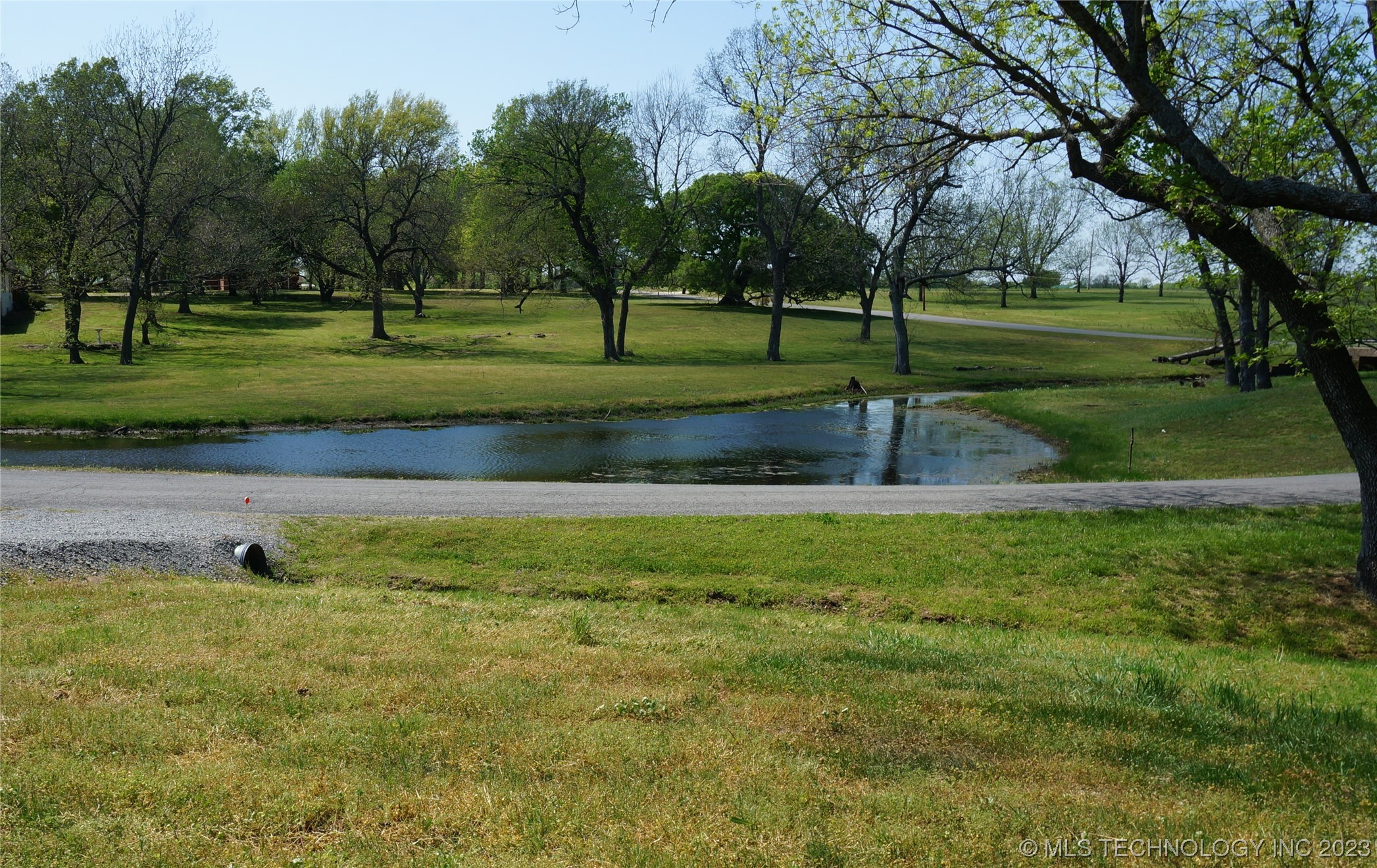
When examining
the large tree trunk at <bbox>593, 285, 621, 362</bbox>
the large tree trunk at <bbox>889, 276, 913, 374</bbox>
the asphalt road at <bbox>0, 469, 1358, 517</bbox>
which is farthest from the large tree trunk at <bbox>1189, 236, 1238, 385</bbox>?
the large tree trunk at <bbox>593, 285, 621, 362</bbox>

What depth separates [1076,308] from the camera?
95.6 m

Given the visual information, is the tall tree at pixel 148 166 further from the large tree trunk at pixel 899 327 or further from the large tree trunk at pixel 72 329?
the large tree trunk at pixel 899 327

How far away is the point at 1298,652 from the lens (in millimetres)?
11391

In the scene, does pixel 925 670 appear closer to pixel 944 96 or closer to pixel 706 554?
pixel 706 554

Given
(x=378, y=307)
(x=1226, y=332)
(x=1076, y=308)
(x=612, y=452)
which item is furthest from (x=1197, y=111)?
(x=1076, y=308)

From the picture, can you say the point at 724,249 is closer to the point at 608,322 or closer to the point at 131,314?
the point at 608,322

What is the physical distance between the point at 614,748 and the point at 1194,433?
83.6 feet

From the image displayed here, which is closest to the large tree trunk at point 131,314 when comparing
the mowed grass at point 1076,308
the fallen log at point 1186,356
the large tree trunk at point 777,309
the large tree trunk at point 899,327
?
the large tree trunk at point 777,309

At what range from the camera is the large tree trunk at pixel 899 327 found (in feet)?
150

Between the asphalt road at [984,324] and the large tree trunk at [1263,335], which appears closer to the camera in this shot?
the large tree trunk at [1263,335]

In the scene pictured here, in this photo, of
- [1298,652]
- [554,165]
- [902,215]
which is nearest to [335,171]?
[554,165]

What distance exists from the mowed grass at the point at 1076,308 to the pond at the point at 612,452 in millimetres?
38338

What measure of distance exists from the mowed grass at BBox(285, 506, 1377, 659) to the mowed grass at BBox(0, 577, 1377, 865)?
387 cm

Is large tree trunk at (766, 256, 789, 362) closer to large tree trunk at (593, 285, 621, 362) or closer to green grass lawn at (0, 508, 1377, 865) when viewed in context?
large tree trunk at (593, 285, 621, 362)
